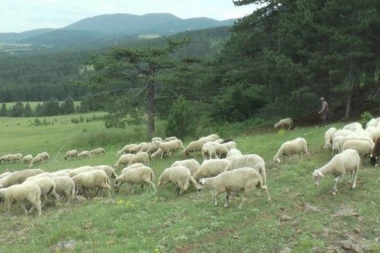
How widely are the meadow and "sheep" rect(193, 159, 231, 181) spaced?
28.0 inches

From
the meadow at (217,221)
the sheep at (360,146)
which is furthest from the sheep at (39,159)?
the sheep at (360,146)

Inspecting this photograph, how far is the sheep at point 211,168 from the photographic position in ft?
56.1

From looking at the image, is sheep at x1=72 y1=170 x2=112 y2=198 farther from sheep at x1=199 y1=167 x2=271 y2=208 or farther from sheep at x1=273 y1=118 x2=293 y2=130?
sheep at x1=273 y1=118 x2=293 y2=130

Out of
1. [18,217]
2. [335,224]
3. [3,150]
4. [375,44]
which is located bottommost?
[3,150]

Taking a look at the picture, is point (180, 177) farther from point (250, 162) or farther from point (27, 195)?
point (27, 195)

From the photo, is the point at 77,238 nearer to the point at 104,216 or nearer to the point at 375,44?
the point at 104,216

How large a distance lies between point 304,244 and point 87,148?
33.9 m

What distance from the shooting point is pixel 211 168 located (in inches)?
678

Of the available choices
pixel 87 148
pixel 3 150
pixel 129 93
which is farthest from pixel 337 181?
pixel 3 150

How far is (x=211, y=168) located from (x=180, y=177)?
4.15 feet

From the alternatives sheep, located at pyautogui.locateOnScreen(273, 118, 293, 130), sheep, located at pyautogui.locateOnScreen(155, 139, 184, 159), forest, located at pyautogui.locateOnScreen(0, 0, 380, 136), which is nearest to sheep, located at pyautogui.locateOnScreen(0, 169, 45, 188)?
sheep, located at pyautogui.locateOnScreen(155, 139, 184, 159)

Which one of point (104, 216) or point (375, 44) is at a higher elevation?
point (375, 44)

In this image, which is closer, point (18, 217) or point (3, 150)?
point (18, 217)

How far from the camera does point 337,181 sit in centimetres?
1468
